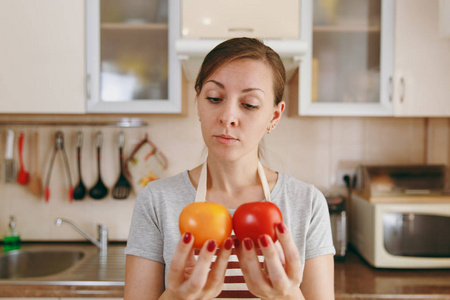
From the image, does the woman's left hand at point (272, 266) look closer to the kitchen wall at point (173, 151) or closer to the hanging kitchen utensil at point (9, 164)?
the kitchen wall at point (173, 151)

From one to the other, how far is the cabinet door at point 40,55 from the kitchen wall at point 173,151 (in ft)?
1.13

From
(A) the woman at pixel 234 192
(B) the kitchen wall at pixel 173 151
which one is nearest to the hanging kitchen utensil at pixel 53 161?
(B) the kitchen wall at pixel 173 151

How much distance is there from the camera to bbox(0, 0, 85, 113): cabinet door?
1.67 metres

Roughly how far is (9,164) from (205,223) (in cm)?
165

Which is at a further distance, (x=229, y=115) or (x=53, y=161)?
(x=53, y=161)

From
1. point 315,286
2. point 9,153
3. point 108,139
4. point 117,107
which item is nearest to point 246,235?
point 315,286

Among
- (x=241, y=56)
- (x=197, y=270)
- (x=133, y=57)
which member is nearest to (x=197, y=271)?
(x=197, y=270)

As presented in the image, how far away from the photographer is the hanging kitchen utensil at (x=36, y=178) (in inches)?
78.7

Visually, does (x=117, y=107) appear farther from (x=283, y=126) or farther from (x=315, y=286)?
(x=315, y=286)

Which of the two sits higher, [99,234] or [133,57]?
[133,57]

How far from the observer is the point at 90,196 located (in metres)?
2.00

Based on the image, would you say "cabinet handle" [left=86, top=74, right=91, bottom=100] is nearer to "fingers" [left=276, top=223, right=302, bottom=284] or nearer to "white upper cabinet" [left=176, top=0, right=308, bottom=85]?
"white upper cabinet" [left=176, top=0, right=308, bottom=85]

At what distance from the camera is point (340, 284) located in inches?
59.5

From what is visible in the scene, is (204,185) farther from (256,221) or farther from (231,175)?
(256,221)
